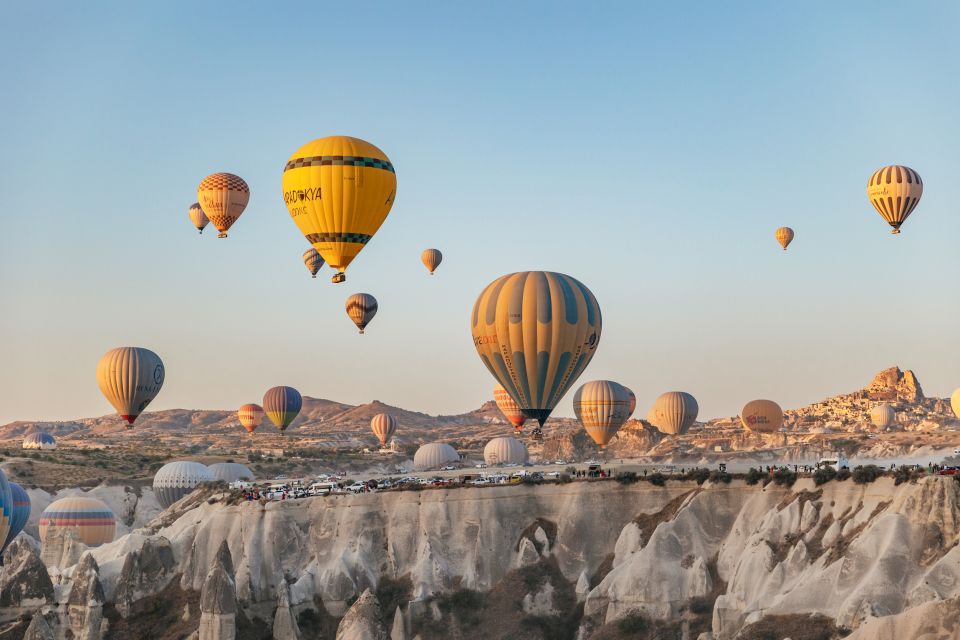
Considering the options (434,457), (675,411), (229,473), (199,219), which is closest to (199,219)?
(199,219)

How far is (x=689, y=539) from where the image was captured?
80375mm

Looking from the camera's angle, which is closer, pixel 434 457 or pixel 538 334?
pixel 538 334

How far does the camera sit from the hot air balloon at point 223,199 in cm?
11106

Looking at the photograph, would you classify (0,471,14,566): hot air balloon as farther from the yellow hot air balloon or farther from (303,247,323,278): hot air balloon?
(303,247,323,278): hot air balloon

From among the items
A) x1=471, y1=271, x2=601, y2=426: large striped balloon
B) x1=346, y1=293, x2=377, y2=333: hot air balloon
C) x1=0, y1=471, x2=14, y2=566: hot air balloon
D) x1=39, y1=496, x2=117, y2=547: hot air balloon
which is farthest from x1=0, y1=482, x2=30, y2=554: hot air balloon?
x1=346, y1=293, x2=377, y2=333: hot air balloon

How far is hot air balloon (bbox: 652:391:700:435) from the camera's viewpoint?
174 meters

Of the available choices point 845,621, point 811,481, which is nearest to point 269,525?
point 811,481

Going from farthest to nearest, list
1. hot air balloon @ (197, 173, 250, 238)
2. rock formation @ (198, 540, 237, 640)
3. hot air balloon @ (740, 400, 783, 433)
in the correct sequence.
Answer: hot air balloon @ (740, 400, 783, 433) < hot air balloon @ (197, 173, 250, 238) < rock formation @ (198, 540, 237, 640)

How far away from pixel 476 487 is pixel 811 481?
70.1 ft

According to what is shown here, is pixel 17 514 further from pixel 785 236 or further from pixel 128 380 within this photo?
pixel 785 236

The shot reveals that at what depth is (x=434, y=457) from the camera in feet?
444

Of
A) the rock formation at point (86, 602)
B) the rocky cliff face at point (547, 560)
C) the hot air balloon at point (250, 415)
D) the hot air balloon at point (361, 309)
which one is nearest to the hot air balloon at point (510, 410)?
the hot air balloon at point (361, 309)

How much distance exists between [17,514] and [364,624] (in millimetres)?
33605

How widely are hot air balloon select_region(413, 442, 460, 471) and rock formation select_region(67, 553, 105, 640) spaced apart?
1986 inches
